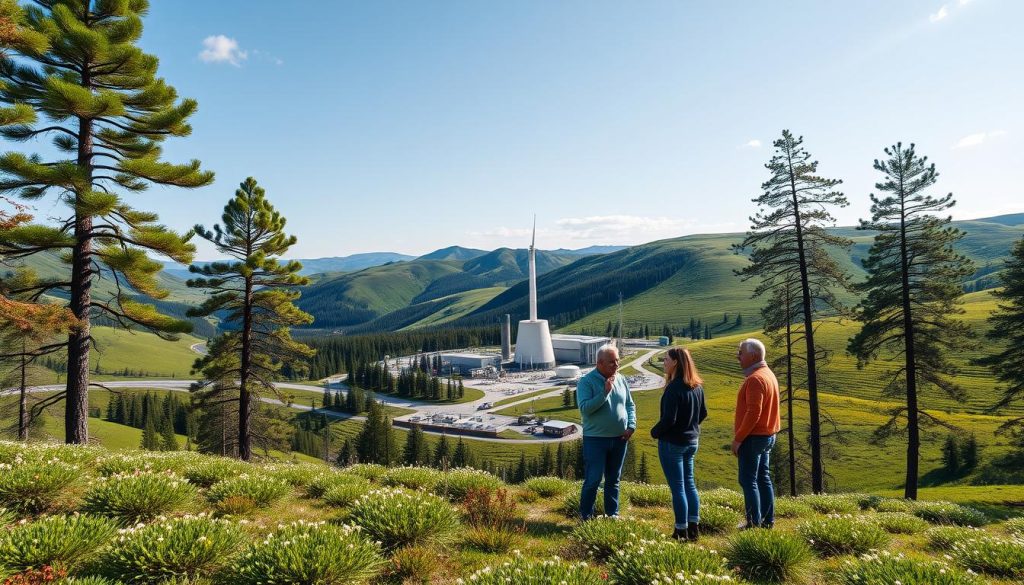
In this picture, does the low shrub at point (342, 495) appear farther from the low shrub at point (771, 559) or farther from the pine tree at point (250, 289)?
the pine tree at point (250, 289)

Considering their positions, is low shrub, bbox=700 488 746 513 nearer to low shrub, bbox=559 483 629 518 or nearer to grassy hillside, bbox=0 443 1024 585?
grassy hillside, bbox=0 443 1024 585

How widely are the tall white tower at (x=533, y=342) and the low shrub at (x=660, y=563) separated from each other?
111 metres

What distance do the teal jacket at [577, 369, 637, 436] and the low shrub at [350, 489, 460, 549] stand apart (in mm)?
2492

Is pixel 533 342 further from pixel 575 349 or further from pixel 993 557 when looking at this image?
pixel 993 557

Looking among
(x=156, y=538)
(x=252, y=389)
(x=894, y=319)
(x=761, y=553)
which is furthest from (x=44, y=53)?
(x=894, y=319)

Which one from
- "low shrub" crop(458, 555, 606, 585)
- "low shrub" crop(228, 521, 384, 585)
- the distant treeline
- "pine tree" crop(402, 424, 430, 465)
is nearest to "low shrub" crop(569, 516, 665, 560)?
"low shrub" crop(458, 555, 606, 585)

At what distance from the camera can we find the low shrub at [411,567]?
210 inches

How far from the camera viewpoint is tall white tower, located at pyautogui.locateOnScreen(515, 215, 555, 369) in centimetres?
12250

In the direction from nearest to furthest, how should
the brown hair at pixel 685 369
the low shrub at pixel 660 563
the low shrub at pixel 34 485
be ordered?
the low shrub at pixel 660 563 < the low shrub at pixel 34 485 < the brown hair at pixel 685 369

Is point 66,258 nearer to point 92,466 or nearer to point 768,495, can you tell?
point 92,466

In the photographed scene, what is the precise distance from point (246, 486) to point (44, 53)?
15708 mm

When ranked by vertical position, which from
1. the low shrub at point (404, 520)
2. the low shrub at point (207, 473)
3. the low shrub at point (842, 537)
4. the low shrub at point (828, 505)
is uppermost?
the low shrub at point (404, 520)

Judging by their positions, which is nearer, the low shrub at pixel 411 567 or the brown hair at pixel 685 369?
the low shrub at pixel 411 567

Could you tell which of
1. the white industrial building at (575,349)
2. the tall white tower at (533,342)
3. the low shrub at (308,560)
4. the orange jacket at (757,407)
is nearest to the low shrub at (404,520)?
the low shrub at (308,560)
